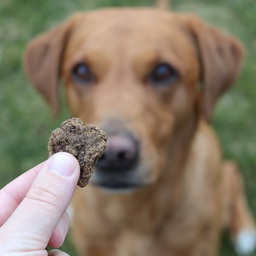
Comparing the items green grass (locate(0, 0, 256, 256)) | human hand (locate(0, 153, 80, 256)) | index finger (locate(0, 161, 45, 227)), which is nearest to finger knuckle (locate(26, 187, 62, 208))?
human hand (locate(0, 153, 80, 256))

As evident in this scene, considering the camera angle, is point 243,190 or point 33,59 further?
point 243,190

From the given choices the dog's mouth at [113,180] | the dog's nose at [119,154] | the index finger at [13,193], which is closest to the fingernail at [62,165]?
the index finger at [13,193]

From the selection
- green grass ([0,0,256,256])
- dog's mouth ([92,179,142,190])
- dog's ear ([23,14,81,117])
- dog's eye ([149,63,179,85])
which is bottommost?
green grass ([0,0,256,256])

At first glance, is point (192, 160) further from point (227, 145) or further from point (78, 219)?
point (227, 145)

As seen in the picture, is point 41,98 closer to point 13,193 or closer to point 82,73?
point 82,73

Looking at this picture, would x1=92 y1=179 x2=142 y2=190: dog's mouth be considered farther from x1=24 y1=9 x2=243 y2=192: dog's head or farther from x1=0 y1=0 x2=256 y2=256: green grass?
x1=0 y1=0 x2=256 y2=256: green grass

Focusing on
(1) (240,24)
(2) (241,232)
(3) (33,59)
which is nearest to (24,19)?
(3) (33,59)
